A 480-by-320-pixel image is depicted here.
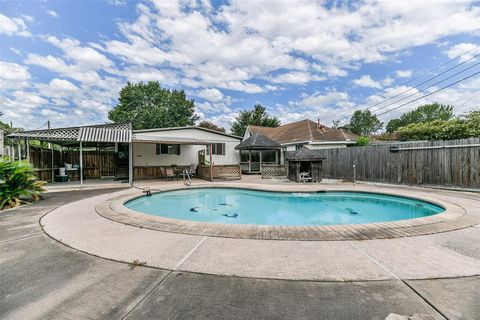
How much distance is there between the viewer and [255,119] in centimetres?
3809

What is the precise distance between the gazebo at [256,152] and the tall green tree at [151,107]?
61.1ft

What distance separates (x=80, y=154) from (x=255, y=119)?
29.8 meters

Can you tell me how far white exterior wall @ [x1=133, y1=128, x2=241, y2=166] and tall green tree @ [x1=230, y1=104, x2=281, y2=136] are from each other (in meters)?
19.4

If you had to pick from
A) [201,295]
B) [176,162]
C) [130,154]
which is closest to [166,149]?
[176,162]

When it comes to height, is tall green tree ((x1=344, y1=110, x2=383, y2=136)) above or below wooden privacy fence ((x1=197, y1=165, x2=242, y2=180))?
above

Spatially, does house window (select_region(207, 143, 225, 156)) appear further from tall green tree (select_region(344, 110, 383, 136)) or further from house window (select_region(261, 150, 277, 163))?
tall green tree (select_region(344, 110, 383, 136))

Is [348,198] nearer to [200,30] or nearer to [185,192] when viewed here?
[185,192]

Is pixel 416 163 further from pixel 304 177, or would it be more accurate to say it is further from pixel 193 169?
pixel 193 169

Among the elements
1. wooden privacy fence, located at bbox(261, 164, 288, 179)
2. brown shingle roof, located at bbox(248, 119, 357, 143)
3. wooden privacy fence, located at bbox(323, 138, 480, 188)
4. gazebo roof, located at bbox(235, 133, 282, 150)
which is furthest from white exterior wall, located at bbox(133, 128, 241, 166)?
wooden privacy fence, located at bbox(323, 138, 480, 188)

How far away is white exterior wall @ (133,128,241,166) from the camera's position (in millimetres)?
15273

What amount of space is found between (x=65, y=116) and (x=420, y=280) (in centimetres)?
3593

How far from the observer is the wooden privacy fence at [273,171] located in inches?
609

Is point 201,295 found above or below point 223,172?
below

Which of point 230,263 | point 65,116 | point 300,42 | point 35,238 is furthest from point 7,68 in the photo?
point 230,263
